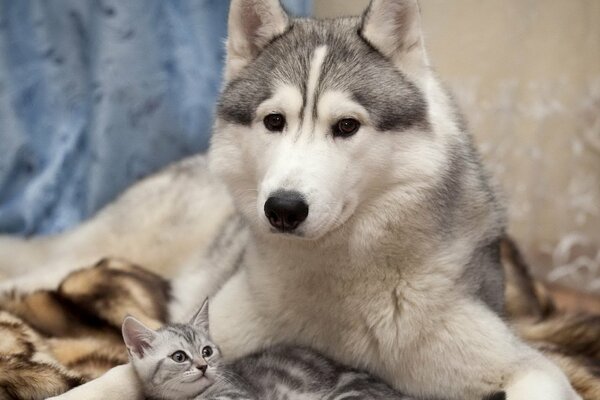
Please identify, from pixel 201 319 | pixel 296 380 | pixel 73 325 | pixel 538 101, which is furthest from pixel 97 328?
pixel 538 101

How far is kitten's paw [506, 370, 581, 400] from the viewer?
164 cm

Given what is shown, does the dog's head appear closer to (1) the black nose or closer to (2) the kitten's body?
(1) the black nose

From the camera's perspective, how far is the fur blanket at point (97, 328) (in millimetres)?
1862

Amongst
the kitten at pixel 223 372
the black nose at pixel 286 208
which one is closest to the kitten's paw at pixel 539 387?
the kitten at pixel 223 372

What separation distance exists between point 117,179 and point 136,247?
424mm

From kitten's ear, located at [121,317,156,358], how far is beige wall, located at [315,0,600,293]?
5.86 feet

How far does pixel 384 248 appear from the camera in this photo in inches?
69.4

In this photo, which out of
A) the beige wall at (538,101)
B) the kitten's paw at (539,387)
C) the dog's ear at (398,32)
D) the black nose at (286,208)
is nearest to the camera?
the black nose at (286,208)

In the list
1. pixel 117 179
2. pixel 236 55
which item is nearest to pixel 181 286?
pixel 117 179

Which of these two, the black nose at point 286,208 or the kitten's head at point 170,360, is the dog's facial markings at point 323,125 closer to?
the black nose at point 286,208

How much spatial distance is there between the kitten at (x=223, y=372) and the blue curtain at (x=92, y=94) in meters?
1.39

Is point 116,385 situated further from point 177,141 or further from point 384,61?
point 177,141

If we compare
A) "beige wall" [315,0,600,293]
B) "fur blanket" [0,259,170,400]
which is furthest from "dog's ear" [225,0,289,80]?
"beige wall" [315,0,600,293]

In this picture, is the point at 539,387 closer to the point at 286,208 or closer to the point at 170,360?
the point at 286,208
